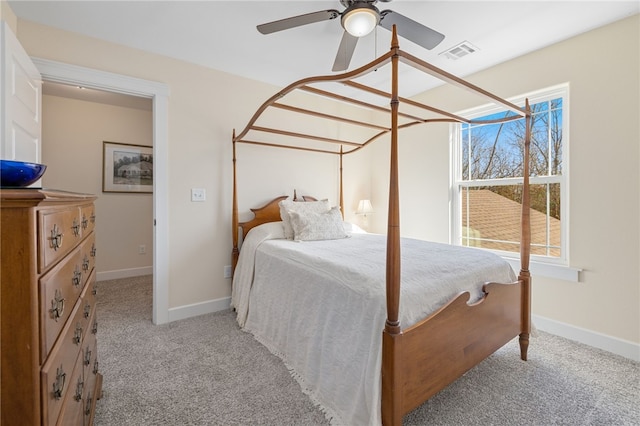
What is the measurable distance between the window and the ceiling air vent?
626 mm

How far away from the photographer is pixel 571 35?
230 centimetres

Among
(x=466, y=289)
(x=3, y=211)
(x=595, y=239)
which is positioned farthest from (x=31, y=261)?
(x=595, y=239)

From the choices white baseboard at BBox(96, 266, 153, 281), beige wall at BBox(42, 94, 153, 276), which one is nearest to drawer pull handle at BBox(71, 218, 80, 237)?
beige wall at BBox(42, 94, 153, 276)

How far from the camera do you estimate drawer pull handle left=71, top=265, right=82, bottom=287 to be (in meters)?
1.03

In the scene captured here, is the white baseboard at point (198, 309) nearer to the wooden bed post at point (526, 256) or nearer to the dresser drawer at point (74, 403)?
the dresser drawer at point (74, 403)

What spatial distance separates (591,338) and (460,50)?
2629 millimetres

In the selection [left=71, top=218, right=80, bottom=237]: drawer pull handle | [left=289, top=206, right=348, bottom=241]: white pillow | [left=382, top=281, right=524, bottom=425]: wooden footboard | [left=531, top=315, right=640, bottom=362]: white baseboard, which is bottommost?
[left=531, top=315, right=640, bottom=362]: white baseboard

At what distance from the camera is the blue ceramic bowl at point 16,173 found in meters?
0.76

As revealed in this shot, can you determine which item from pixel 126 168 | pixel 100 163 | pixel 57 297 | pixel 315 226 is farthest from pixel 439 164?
pixel 100 163

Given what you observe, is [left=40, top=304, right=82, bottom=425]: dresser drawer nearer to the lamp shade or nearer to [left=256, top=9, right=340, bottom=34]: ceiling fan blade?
[left=256, top=9, right=340, bottom=34]: ceiling fan blade

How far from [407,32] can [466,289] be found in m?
1.63

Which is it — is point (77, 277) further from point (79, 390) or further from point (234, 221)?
point (234, 221)

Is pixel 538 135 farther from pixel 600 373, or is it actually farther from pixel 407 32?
pixel 600 373

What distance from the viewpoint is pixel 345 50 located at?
194 cm
